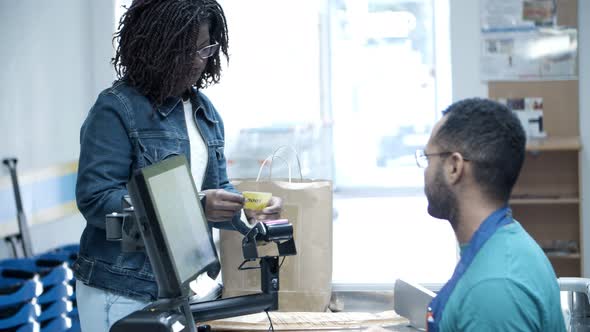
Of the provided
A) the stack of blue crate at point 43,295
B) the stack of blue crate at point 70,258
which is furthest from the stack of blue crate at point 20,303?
the stack of blue crate at point 70,258

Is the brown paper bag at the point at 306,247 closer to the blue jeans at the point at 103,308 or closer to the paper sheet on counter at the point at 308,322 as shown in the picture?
the paper sheet on counter at the point at 308,322

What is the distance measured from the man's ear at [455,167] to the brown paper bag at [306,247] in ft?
4.42

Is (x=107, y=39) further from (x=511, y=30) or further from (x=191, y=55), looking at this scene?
(x=191, y=55)

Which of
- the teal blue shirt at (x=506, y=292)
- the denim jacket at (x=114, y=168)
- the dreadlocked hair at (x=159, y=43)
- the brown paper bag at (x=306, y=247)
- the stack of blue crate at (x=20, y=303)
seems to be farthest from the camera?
the stack of blue crate at (x=20, y=303)

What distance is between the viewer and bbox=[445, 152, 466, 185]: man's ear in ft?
4.62

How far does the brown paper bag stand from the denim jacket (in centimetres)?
92

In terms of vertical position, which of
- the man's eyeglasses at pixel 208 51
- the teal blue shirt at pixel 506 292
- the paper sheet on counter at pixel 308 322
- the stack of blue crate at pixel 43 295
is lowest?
the stack of blue crate at pixel 43 295

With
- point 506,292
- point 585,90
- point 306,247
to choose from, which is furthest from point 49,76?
point 506,292

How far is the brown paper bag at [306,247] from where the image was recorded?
108 inches

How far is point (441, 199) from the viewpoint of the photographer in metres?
1.45

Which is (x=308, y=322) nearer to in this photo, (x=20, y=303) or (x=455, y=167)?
(x=455, y=167)

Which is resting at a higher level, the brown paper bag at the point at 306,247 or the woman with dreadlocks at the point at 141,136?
the woman with dreadlocks at the point at 141,136

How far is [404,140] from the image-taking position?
737cm

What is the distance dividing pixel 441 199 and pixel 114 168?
758 mm
